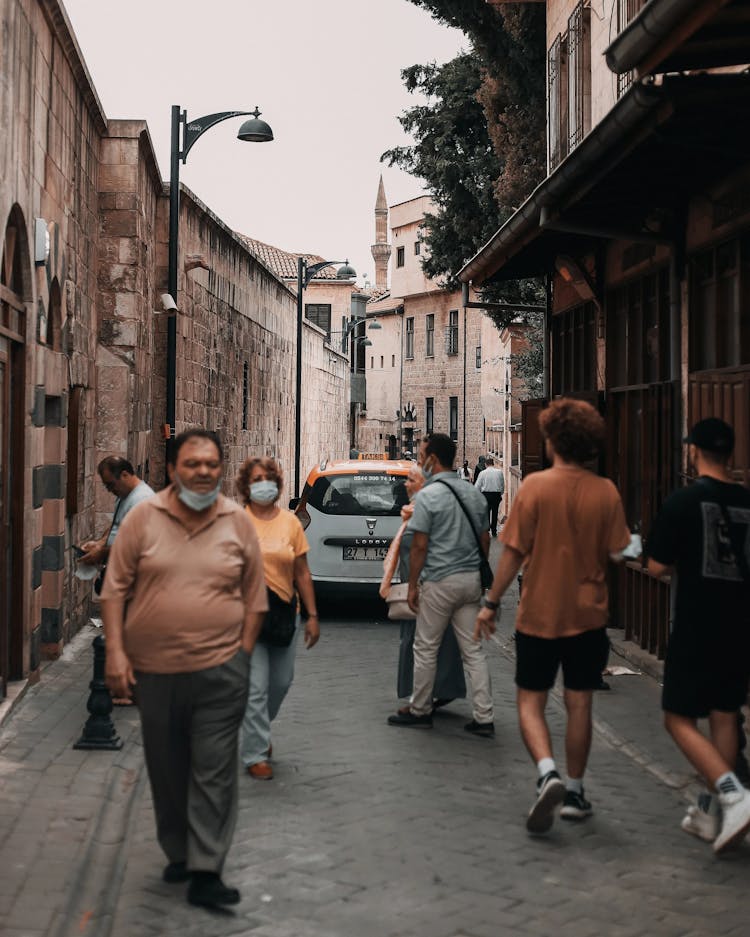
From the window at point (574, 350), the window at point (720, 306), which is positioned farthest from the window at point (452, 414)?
the window at point (720, 306)

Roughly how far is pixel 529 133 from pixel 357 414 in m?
47.3

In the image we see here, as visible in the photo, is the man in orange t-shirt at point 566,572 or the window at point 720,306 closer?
the man in orange t-shirt at point 566,572

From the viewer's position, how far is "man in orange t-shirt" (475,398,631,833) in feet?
19.7

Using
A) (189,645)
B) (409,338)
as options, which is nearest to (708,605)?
(189,645)

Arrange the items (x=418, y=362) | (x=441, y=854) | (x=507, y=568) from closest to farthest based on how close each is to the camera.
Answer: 1. (x=441, y=854)
2. (x=507, y=568)
3. (x=418, y=362)

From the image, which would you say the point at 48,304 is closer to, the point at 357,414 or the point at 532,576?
the point at 532,576

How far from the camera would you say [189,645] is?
16.3ft

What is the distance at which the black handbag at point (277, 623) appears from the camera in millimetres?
7004

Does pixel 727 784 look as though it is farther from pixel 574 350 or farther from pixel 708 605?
pixel 574 350

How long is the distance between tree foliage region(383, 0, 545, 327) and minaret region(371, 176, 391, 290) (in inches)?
2790

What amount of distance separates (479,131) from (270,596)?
2157 centimetres

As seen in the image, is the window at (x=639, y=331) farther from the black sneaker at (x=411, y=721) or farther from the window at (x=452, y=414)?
the window at (x=452, y=414)

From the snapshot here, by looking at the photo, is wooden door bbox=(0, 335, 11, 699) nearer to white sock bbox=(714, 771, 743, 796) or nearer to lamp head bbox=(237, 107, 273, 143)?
white sock bbox=(714, 771, 743, 796)

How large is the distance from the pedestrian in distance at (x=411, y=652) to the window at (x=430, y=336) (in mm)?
61051
